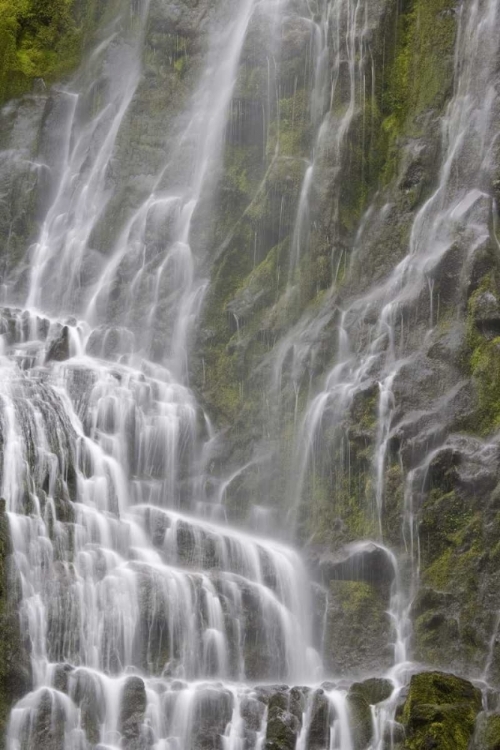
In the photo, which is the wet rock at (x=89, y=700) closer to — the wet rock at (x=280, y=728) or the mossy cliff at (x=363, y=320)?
the wet rock at (x=280, y=728)

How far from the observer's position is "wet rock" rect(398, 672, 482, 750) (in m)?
17.4

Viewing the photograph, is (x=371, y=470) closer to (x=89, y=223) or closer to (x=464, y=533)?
(x=464, y=533)

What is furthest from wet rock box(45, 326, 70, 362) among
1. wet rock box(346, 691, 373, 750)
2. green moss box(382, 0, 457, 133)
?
wet rock box(346, 691, 373, 750)

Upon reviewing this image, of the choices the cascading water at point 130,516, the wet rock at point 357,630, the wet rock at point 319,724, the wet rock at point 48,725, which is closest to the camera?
the wet rock at point 48,725

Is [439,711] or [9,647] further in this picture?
[9,647]

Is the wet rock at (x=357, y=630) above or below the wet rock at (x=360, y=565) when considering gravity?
below

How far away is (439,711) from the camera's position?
1769 centimetres

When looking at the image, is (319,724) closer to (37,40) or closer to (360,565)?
(360,565)

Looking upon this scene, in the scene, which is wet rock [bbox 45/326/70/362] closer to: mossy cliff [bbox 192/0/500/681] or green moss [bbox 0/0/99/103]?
mossy cliff [bbox 192/0/500/681]

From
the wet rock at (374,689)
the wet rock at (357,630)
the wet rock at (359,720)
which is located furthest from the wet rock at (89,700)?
the wet rock at (357,630)

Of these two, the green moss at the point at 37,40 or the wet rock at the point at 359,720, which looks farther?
the green moss at the point at 37,40

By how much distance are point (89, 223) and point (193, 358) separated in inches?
336

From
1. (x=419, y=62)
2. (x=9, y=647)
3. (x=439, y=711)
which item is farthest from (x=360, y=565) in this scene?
(x=419, y=62)

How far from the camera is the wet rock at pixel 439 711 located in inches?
685
